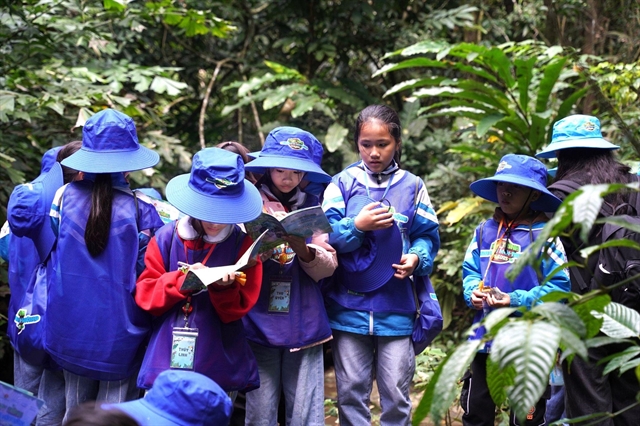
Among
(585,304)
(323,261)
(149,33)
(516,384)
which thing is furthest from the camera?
(149,33)

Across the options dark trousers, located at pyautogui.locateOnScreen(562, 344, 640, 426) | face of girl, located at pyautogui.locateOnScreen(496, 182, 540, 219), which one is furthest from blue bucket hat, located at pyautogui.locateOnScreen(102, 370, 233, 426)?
face of girl, located at pyautogui.locateOnScreen(496, 182, 540, 219)

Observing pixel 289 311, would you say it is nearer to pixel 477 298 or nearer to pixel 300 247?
pixel 300 247

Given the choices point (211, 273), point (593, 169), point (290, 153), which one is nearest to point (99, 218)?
point (211, 273)

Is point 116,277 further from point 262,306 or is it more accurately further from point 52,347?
point 262,306

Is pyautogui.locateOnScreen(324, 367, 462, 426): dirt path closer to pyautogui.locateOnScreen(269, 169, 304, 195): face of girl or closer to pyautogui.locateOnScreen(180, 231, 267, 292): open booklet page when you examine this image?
pyautogui.locateOnScreen(269, 169, 304, 195): face of girl

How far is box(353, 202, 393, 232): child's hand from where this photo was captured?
10.3 feet

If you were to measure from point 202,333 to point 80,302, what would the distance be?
1.65ft

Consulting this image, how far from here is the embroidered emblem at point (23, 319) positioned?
3.08 meters

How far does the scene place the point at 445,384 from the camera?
4.57 feet

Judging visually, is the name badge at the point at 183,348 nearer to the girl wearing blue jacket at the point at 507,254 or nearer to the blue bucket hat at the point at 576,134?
the girl wearing blue jacket at the point at 507,254

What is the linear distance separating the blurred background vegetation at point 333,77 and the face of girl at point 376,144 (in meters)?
1.53

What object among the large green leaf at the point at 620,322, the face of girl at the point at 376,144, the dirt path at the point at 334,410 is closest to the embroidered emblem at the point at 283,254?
the face of girl at the point at 376,144

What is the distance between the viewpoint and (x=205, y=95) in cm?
758

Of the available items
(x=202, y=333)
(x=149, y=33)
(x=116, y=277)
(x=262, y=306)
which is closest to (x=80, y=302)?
(x=116, y=277)
